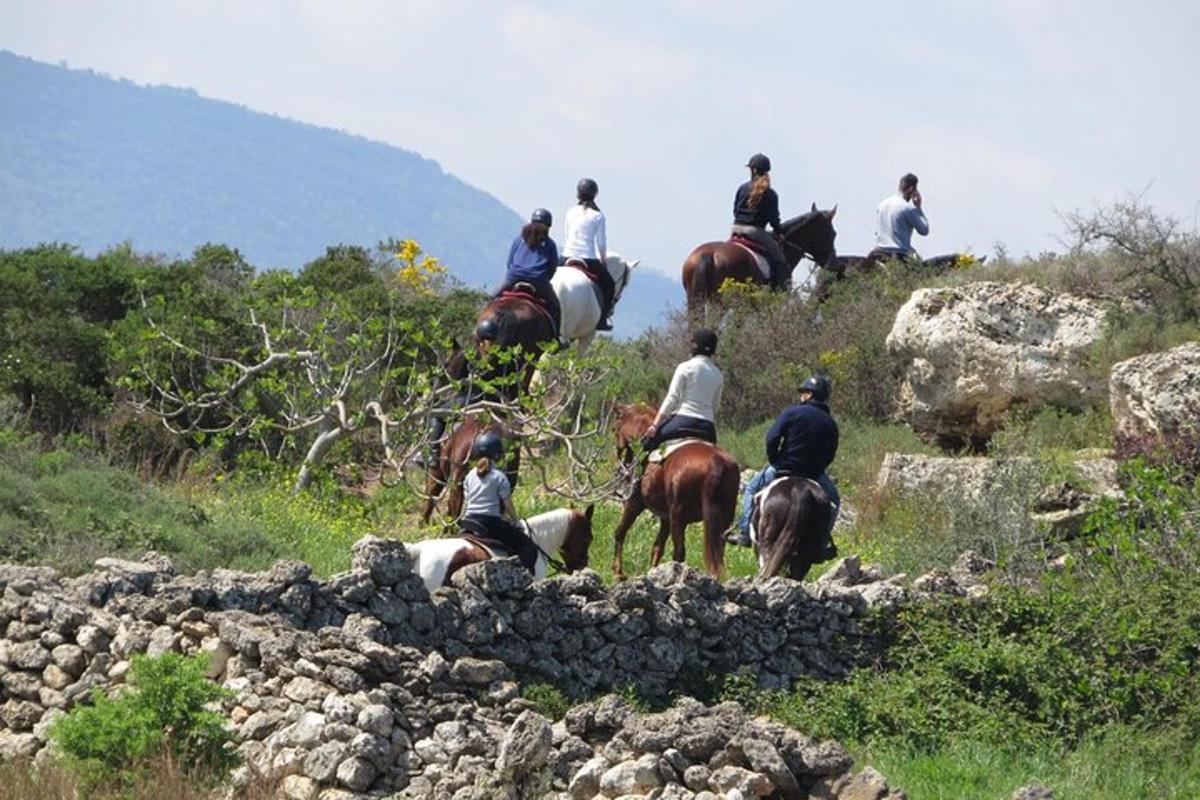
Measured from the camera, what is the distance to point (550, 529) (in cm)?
1856

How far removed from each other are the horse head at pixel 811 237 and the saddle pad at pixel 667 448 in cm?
1151

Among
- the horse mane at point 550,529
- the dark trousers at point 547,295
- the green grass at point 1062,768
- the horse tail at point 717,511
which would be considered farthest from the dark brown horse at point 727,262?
the green grass at point 1062,768

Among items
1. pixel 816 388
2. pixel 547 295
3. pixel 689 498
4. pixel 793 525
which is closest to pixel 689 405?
pixel 689 498

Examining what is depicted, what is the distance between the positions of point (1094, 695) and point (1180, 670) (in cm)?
64

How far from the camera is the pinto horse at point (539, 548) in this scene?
16.5 metres

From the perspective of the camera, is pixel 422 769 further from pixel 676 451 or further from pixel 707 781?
pixel 676 451

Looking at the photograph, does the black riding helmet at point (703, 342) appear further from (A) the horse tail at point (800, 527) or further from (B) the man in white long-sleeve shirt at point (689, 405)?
(A) the horse tail at point (800, 527)

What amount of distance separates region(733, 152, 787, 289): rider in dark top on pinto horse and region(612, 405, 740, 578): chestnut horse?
10.4m

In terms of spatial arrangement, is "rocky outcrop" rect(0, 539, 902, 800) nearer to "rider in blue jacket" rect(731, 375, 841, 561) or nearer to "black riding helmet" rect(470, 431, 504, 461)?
"black riding helmet" rect(470, 431, 504, 461)

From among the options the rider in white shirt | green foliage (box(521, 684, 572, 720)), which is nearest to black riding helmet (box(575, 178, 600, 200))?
the rider in white shirt

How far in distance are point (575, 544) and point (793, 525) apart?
6.10 feet

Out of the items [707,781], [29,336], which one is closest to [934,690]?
[707,781]

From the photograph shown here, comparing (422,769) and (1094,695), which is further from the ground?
(1094,695)

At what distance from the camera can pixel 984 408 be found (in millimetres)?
27250
